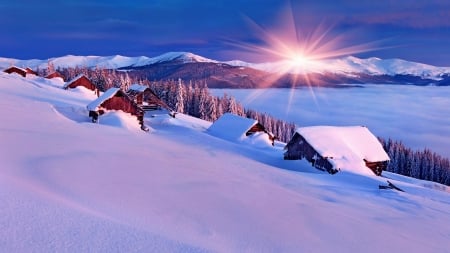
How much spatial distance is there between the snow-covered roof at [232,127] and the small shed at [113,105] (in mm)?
11103

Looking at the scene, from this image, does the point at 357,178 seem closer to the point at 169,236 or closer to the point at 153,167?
the point at 153,167

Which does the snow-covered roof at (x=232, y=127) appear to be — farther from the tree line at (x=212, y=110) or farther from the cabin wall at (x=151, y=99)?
the tree line at (x=212, y=110)

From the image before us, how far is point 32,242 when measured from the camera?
5.34 meters

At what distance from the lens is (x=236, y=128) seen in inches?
1988

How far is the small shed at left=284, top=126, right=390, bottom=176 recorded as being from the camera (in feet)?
112

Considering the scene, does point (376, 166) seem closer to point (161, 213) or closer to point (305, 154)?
point (305, 154)

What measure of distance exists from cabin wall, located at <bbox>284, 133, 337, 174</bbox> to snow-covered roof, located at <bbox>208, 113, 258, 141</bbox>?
34.0 feet

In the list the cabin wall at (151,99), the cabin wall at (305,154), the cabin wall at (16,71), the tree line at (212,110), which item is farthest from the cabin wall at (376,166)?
the cabin wall at (16,71)

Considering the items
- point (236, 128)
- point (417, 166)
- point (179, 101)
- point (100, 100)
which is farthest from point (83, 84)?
point (417, 166)

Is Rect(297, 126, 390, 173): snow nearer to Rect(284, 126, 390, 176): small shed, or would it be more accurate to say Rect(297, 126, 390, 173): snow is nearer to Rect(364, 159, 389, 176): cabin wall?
Rect(284, 126, 390, 176): small shed

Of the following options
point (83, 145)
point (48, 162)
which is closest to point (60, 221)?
point (48, 162)

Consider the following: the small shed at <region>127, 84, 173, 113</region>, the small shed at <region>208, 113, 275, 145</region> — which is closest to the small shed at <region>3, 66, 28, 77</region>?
the small shed at <region>127, 84, 173, 113</region>

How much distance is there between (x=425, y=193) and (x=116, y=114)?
32.7 metres

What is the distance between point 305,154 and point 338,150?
11.3 feet
